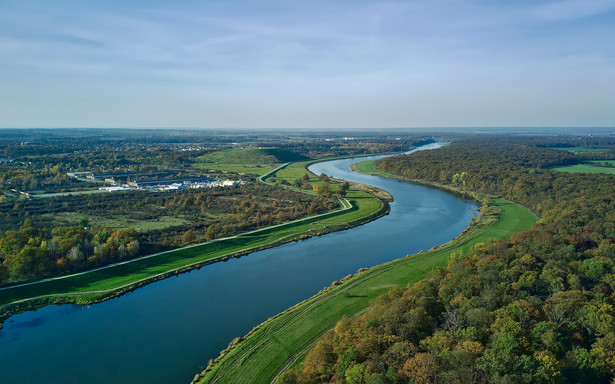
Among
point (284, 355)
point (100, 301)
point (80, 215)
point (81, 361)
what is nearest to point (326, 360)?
point (284, 355)

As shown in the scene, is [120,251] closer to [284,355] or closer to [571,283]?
[284,355]

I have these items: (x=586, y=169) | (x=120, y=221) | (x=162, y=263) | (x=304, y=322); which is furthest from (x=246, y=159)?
(x=304, y=322)

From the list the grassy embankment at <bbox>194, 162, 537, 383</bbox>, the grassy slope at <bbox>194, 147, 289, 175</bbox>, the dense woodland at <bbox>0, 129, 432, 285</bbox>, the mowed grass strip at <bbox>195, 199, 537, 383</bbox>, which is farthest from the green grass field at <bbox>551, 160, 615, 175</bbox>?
the grassy slope at <bbox>194, 147, 289, 175</bbox>

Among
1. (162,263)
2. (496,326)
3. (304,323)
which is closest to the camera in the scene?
(496,326)

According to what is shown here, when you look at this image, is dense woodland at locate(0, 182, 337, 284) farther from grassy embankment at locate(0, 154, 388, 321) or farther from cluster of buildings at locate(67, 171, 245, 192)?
cluster of buildings at locate(67, 171, 245, 192)

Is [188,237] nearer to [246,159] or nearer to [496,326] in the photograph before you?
[496,326]

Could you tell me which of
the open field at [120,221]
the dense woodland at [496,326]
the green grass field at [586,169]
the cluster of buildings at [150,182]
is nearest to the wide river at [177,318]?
the dense woodland at [496,326]
